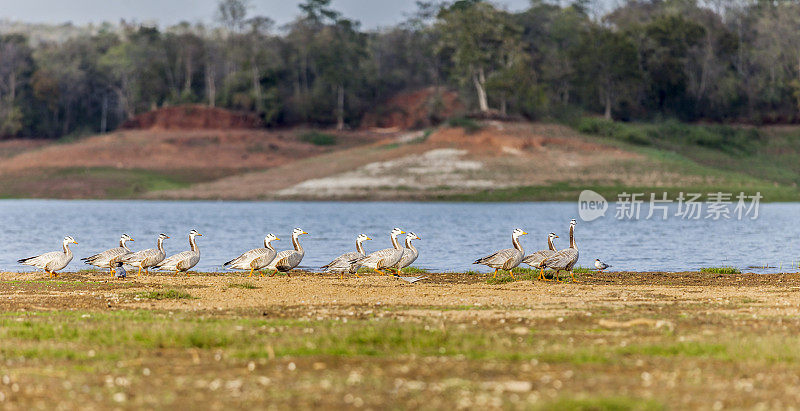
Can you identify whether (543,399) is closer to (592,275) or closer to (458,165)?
(592,275)

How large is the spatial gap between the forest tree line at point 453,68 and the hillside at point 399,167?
1017 centimetres

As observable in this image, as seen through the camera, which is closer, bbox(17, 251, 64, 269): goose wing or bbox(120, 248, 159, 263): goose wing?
bbox(17, 251, 64, 269): goose wing

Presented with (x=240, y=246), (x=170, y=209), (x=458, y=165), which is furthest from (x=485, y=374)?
(x=458, y=165)

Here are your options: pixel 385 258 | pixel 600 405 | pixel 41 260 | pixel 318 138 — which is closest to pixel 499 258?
pixel 385 258

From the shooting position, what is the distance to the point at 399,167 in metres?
86.4

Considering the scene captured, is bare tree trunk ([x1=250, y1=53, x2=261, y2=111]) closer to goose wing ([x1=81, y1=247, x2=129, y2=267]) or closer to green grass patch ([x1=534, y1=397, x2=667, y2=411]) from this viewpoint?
goose wing ([x1=81, y1=247, x2=129, y2=267])

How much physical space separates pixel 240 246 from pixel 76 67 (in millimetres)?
98774

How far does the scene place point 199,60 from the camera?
427 ft

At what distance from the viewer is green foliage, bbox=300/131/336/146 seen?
354 feet

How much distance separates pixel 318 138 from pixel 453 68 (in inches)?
820

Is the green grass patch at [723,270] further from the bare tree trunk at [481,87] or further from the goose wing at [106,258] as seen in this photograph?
the bare tree trunk at [481,87]
